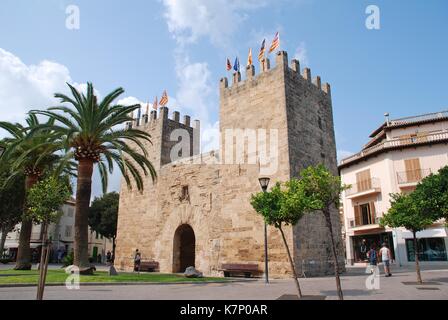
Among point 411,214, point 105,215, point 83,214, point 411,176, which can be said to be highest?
point 411,176

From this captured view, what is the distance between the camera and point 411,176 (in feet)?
81.5

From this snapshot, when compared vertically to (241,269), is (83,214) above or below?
above

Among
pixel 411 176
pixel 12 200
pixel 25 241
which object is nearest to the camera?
pixel 25 241

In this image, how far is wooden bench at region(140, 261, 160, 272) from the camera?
19.0 m

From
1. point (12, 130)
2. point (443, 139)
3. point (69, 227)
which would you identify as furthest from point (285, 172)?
point (69, 227)

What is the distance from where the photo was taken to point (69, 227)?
142 feet

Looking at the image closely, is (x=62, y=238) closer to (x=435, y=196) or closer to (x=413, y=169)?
(x=413, y=169)

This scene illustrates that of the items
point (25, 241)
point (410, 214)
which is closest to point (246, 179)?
point (410, 214)

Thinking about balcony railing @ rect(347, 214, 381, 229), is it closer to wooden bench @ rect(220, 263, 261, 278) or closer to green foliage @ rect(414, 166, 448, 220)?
green foliage @ rect(414, 166, 448, 220)

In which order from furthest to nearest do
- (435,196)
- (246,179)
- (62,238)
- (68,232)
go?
(68,232), (62,238), (246,179), (435,196)

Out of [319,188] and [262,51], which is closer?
[319,188]

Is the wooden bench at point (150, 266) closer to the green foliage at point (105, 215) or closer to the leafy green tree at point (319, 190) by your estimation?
the leafy green tree at point (319, 190)

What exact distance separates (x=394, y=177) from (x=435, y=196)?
14511 millimetres
